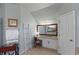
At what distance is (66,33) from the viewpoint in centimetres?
208

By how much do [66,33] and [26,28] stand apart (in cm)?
78

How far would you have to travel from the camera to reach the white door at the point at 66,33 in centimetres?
200

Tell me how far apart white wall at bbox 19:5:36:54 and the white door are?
53cm

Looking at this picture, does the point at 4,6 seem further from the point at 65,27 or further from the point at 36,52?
the point at 65,27

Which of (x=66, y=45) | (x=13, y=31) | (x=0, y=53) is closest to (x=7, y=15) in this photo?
(x=13, y=31)

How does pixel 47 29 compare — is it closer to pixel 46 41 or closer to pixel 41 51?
pixel 46 41

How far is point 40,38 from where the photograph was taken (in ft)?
7.18

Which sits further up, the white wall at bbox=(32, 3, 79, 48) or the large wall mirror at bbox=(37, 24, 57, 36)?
the white wall at bbox=(32, 3, 79, 48)

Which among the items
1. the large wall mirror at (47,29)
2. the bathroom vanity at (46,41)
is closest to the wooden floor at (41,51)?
the bathroom vanity at (46,41)

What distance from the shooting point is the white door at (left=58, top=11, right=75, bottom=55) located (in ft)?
6.56

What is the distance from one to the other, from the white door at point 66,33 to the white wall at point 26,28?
53cm

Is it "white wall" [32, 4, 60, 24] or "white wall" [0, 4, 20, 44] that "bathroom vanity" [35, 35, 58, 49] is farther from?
"white wall" [0, 4, 20, 44]

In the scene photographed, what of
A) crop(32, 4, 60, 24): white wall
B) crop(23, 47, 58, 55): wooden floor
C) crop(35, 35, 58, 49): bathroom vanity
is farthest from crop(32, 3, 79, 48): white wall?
crop(23, 47, 58, 55): wooden floor

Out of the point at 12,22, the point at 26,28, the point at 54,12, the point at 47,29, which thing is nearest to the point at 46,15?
the point at 54,12
